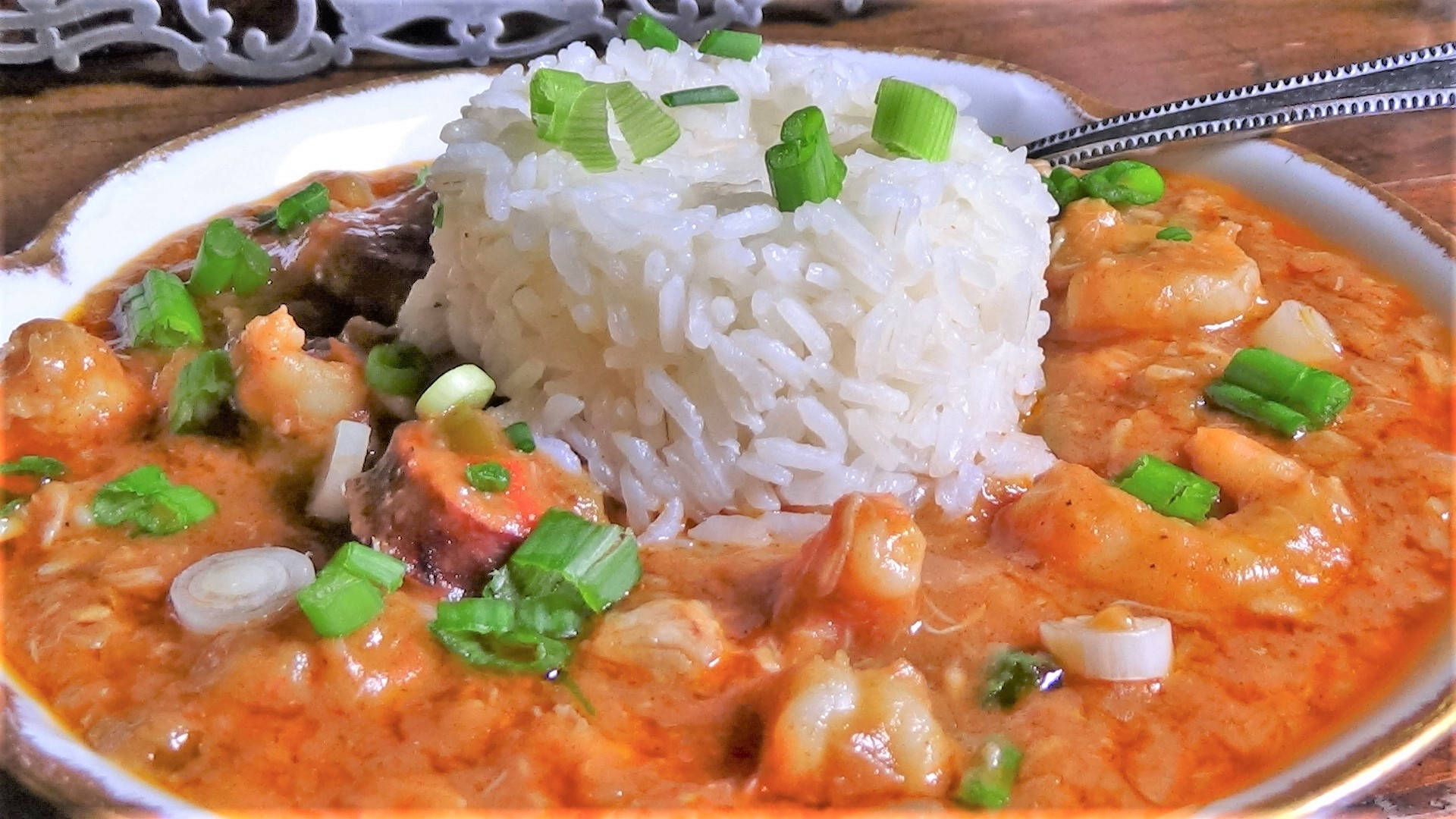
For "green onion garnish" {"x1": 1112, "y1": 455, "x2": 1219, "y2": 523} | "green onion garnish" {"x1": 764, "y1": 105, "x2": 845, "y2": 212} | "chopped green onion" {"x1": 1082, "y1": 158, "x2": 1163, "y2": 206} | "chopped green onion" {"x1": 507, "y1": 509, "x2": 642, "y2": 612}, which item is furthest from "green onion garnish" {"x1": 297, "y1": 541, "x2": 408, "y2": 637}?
"chopped green onion" {"x1": 1082, "y1": 158, "x2": 1163, "y2": 206}

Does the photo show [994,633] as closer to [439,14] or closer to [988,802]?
[988,802]

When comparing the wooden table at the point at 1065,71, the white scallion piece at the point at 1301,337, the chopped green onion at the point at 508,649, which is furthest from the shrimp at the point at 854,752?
the wooden table at the point at 1065,71

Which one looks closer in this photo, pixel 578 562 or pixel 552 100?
pixel 578 562

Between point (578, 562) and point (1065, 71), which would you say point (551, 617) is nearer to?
point (578, 562)

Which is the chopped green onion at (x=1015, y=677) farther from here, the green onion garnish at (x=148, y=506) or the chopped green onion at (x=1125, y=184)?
the chopped green onion at (x=1125, y=184)

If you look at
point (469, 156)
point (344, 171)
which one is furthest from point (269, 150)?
point (469, 156)

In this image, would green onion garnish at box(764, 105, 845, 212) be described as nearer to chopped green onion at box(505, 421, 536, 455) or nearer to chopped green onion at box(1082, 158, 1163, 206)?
chopped green onion at box(505, 421, 536, 455)

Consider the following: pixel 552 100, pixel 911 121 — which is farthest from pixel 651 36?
pixel 911 121
